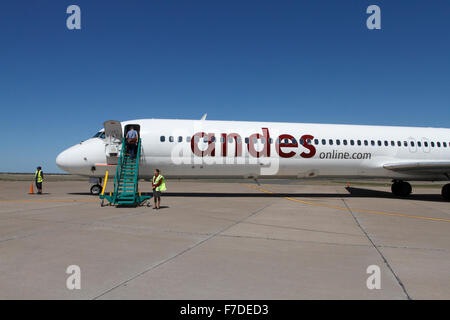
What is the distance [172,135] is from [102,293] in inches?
466

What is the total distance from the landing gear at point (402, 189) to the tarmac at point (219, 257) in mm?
10016

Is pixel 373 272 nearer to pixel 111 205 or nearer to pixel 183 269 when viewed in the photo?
pixel 183 269

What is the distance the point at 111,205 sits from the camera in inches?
452

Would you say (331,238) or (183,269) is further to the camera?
(331,238)

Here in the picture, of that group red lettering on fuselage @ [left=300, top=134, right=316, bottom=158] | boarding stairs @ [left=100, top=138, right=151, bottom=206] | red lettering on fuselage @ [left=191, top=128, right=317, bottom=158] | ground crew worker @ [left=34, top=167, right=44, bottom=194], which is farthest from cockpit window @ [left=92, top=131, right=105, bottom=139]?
red lettering on fuselage @ [left=300, top=134, right=316, bottom=158]

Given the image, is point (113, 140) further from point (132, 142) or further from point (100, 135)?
point (132, 142)

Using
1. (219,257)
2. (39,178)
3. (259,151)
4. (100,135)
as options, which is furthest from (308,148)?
(39,178)

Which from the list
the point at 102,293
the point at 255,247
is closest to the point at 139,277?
the point at 102,293

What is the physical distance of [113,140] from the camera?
14617mm

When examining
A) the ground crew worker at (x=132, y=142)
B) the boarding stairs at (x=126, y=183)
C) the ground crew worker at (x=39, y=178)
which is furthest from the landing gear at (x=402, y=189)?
the ground crew worker at (x=39, y=178)

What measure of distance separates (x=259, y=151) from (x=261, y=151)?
106 millimetres

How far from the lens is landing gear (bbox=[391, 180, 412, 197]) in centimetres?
1791

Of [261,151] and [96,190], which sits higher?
[261,151]

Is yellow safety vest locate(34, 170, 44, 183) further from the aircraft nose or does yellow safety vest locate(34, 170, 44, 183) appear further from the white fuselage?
the white fuselage
